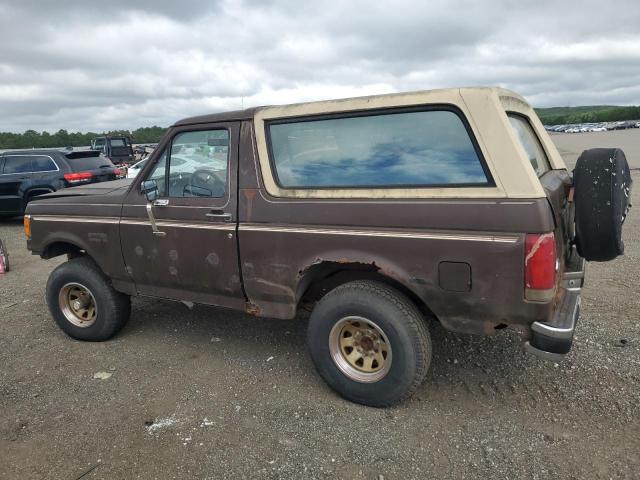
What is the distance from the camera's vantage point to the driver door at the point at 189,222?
11.4 feet

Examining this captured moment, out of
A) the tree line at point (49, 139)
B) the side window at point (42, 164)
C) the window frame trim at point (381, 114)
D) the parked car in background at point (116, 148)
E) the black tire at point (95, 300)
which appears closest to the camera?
the window frame trim at point (381, 114)

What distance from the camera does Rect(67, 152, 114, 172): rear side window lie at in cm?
1087

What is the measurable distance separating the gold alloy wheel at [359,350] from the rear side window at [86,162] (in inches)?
379

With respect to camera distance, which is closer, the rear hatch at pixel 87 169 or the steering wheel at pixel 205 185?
the steering wheel at pixel 205 185

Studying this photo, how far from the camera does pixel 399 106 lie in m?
2.92

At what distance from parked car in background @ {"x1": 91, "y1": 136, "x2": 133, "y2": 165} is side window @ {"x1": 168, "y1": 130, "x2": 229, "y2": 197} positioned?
22.5m

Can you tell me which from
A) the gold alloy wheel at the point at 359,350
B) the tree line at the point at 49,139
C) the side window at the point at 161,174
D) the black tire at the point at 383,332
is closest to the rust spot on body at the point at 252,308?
the black tire at the point at 383,332

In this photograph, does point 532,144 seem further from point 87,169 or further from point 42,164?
point 42,164

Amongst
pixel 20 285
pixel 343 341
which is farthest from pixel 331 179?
pixel 20 285

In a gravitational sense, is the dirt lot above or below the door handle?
below

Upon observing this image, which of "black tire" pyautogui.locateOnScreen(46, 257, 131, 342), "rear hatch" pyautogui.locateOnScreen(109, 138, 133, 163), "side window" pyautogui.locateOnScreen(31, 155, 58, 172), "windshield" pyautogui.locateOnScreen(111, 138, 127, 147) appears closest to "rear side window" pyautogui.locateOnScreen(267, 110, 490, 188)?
"black tire" pyautogui.locateOnScreen(46, 257, 131, 342)

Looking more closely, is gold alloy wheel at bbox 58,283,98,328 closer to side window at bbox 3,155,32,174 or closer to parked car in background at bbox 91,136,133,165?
side window at bbox 3,155,32,174

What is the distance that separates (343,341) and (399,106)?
1.56 meters

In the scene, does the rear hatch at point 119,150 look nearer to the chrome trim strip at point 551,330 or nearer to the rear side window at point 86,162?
the rear side window at point 86,162
